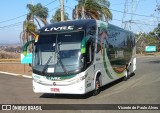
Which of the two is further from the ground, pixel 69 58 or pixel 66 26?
pixel 66 26

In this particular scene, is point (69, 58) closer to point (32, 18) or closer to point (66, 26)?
point (66, 26)

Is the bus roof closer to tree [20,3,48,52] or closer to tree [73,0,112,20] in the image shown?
tree [73,0,112,20]

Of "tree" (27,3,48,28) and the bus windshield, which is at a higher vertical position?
"tree" (27,3,48,28)

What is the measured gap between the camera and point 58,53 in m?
14.0

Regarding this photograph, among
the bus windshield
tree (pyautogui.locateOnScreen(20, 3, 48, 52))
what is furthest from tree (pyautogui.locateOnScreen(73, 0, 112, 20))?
the bus windshield

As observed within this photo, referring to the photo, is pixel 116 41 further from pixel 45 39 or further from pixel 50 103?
pixel 50 103

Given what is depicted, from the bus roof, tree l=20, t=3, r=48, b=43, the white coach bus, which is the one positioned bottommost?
the white coach bus

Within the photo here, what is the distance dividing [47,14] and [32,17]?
8.92 feet

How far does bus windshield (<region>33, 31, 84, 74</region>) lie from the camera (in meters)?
13.7

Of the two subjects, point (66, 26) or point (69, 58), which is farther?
point (66, 26)

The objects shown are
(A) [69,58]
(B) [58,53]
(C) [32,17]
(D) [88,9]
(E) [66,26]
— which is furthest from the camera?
(C) [32,17]

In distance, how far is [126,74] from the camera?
21.5m

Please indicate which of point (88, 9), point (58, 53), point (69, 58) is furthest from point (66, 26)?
point (88, 9)

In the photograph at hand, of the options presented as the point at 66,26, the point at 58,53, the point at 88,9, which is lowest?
the point at 58,53
